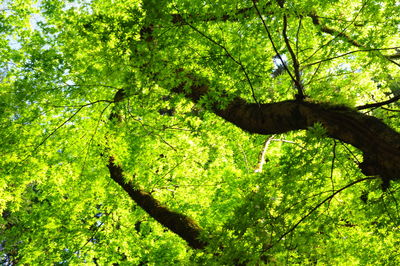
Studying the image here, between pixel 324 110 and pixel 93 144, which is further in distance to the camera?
pixel 93 144

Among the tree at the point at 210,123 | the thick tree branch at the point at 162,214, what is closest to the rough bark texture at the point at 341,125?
the tree at the point at 210,123

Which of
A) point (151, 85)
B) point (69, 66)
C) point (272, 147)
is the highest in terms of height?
point (272, 147)

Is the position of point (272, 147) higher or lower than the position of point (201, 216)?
higher

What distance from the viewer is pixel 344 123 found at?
10.9 ft

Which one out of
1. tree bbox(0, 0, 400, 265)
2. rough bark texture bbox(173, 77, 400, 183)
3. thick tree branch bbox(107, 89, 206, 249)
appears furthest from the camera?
thick tree branch bbox(107, 89, 206, 249)

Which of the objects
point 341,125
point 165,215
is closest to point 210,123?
point 165,215

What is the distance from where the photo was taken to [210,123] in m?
7.30

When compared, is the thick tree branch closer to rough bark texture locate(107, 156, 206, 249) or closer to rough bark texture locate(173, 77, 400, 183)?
rough bark texture locate(107, 156, 206, 249)

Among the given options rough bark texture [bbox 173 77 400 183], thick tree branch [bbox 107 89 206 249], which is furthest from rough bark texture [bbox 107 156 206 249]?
rough bark texture [bbox 173 77 400 183]

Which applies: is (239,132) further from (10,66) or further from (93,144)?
(10,66)

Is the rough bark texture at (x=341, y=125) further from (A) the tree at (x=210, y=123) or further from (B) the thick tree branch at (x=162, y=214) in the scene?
(B) the thick tree branch at (x=162, y=214)

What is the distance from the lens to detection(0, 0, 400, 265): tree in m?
3.48

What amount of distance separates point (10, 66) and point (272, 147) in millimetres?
8710

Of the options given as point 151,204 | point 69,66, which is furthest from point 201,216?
point 69,66
